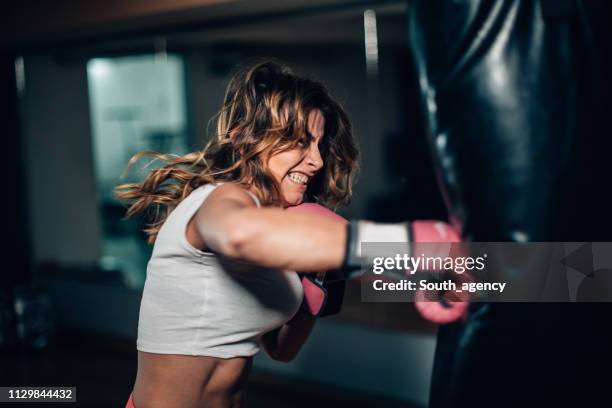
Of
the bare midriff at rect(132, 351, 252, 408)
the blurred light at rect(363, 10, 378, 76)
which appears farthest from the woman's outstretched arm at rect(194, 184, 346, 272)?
the blurred light at rect(363, 10, 378, 76)

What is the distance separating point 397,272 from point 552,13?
1.49 ft

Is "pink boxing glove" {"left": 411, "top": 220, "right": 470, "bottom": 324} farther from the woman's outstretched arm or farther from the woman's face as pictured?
the woman's face

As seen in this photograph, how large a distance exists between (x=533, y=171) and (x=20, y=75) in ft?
14.8

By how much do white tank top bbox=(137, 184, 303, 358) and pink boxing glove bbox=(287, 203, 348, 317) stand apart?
0.05 meters

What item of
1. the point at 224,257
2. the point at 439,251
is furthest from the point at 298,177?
the point at 439,251

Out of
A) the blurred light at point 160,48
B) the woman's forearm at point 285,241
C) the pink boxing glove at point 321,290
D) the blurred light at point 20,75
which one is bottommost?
the pink boxing glove at point 321,290

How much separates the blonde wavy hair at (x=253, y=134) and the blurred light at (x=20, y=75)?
3895 millimetres

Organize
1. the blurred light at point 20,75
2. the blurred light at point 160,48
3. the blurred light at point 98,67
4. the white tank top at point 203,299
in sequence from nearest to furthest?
the white tank top at point 203,299 < the blurred light at point 160,48 < the blurred light at point 20,75 < the blurred light at point 98,67

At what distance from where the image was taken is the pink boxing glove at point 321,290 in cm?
119

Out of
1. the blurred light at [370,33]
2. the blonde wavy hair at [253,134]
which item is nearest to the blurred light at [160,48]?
the blurred light at [370,33]

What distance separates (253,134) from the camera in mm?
1146

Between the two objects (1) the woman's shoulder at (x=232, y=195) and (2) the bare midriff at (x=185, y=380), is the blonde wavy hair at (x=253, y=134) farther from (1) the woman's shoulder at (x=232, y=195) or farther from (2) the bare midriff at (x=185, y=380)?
(2) the bare midriff at (x=185, y=380)

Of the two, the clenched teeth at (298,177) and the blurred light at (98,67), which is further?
the blurred light at (98,67)

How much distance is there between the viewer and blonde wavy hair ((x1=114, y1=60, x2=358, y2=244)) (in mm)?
1134
